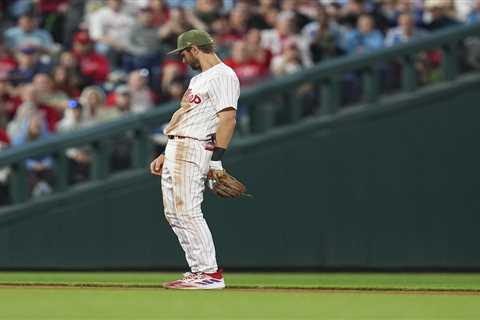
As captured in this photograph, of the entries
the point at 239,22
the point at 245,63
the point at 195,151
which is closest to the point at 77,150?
the point at 245,63

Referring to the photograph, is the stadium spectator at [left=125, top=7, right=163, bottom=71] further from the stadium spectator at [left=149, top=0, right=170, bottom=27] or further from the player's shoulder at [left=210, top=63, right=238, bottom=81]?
the player's shoulder at [left=210, top=63, right=238, bottom=81]

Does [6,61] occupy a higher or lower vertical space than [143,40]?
lower

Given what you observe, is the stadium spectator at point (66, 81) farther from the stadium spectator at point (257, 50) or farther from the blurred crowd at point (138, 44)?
the stadium spectator at point (257, 50)

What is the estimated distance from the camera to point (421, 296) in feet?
32.2

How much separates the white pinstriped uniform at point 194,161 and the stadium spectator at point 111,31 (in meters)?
6.89

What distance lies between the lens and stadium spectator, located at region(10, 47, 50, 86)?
1611 centimetres

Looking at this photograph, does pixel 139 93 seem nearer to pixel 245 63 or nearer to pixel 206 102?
pixel 245 63

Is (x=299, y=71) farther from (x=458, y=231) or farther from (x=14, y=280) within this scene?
(x=14, y=280)

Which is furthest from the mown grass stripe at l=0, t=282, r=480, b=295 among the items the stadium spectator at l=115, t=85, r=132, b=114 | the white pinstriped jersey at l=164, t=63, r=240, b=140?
the stadium spectator at l=115, t=85, r=132, b=114

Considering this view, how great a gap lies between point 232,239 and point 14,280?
3.58 meters

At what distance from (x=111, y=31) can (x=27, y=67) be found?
134 cm

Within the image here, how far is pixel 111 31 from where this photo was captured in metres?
17.1

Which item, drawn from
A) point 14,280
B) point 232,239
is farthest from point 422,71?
point 14,280

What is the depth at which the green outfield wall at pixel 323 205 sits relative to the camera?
14.7 meters
